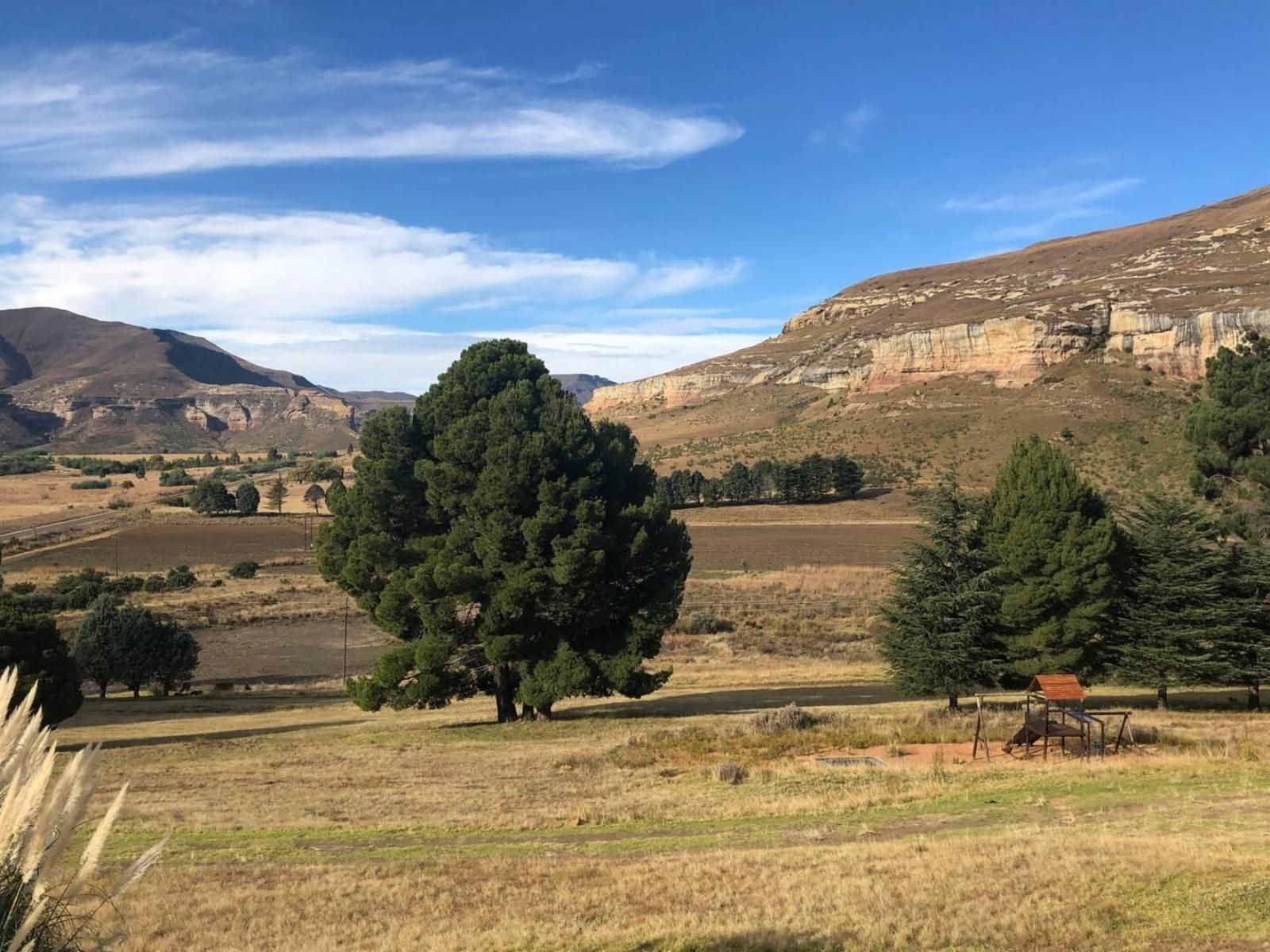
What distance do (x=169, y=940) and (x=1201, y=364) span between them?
138 metres

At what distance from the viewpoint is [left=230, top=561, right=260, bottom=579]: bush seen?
266ft

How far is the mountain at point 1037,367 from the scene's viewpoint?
11662cm

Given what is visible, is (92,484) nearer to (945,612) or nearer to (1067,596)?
(945,612)

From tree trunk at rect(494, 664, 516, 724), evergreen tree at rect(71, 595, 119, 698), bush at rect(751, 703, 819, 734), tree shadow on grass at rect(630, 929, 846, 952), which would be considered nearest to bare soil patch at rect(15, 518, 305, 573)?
evergreen tree at rect(71, 595, 119, 698)

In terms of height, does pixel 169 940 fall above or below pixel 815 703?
above

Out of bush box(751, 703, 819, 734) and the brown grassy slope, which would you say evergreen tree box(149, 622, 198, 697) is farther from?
the brown grassy slope

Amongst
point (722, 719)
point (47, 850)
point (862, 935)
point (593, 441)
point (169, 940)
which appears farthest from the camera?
point (593, 441)

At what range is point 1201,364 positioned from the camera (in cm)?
12044

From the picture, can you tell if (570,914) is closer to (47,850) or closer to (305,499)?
(47,850)

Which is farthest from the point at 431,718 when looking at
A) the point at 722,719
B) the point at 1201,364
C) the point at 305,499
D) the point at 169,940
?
the point at 1201,364

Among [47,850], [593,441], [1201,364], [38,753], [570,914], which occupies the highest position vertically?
[1201,364]

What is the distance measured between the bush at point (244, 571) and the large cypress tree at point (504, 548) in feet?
190

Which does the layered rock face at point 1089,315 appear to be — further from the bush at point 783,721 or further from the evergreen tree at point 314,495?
the bush at point 783,721

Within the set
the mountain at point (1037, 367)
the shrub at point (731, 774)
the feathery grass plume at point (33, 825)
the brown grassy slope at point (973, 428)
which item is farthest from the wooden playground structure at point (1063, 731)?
the mountain at point (1037, 367)
